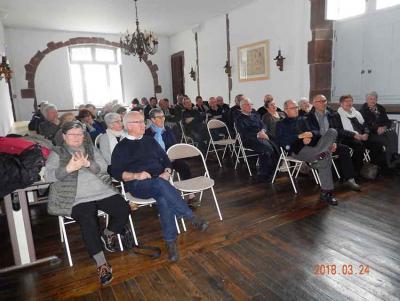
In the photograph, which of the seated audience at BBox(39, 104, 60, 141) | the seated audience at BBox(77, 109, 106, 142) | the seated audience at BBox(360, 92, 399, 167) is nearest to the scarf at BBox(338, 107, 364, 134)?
the seated audience at BBox(360, 92, 399, 167)

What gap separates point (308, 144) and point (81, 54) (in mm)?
8063

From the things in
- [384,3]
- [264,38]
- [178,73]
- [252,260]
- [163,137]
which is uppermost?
[384,3]

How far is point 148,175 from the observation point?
2.45 meters

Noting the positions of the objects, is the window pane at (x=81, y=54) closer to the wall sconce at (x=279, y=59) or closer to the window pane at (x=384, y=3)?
the wall sconce at (x=279, y=59)

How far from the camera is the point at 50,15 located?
6980 mm

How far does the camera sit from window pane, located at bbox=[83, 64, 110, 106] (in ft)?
30.9

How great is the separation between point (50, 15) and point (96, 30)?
5.99 ft

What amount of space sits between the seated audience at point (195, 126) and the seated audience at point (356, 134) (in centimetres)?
254

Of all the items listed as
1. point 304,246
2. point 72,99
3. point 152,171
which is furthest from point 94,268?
point 72,99

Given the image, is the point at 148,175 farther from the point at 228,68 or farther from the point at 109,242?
the point at 228,68

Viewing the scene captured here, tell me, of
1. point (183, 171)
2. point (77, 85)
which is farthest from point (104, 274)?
point (77, 85)

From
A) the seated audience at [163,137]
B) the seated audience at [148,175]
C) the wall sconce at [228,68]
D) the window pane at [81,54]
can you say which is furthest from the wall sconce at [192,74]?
the seated audience at [148,175]

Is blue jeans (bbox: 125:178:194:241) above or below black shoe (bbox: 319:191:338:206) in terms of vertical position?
above

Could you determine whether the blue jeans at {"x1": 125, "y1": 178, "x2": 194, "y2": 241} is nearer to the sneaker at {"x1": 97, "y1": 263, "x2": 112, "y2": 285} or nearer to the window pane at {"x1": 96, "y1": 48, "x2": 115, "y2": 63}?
the sneaker at {"x1": 97, "y1": 263, "x2": 112, "y2": 285}
